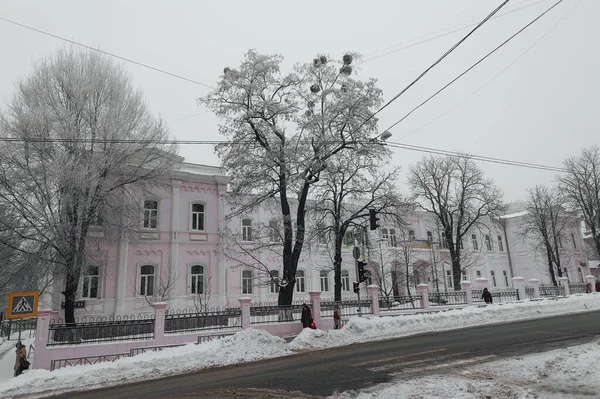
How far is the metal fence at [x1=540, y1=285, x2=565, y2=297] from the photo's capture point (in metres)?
30.4

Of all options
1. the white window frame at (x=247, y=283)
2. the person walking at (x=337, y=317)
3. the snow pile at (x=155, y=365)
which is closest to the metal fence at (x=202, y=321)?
the snow pile at (x=155, y=365)

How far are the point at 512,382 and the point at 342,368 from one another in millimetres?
3851

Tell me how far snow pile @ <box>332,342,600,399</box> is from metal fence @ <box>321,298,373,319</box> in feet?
36.7

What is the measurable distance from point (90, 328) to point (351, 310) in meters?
12.3

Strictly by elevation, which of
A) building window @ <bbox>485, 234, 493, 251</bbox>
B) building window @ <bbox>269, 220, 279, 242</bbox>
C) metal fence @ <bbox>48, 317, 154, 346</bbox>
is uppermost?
building window @ <bbox>485, 234, 493, 251</bbox>

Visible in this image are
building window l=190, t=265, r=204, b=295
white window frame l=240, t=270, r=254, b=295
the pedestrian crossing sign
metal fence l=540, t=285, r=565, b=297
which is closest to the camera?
the pedestrian crossing sign

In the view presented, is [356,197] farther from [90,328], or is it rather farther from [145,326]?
[90,328]

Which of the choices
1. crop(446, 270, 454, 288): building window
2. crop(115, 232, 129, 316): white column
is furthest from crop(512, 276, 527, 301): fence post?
crop(115, 232, 129, 316): white column

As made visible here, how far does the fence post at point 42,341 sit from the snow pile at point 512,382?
→ 12.5 m

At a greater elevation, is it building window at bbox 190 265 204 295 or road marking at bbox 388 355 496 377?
building window at bbox 190 265 204 295

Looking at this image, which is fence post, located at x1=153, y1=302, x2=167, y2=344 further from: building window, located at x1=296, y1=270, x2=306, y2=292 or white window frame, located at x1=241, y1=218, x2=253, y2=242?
building window, located at x1=296, y1=270, x2=306, y2=292

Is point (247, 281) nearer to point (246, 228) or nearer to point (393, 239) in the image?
point (246, 228)

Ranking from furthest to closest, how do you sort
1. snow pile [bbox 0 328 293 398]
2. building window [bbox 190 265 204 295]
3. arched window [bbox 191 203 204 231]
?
arched window [bbox 191 203 204 231]
building window [bbox 190 265 204 295]
snow pile [bbox 0 328 293 398]

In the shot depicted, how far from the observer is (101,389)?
32.2 feet
